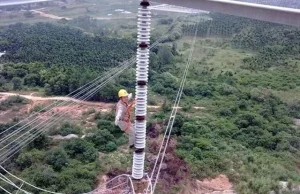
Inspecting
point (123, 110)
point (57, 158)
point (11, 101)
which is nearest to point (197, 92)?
point (11, 101)

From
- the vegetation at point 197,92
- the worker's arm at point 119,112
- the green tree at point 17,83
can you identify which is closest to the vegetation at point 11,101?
the vegetation at point 197,92

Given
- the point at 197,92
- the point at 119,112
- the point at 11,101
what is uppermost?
the point at 119,112

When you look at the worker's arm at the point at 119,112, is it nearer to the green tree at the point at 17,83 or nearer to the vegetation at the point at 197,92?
the vegetation at the point at 197,92

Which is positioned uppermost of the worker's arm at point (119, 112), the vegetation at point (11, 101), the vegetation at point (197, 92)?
the worker's arm at point (119, 112)

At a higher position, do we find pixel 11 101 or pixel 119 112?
pixel 119 112

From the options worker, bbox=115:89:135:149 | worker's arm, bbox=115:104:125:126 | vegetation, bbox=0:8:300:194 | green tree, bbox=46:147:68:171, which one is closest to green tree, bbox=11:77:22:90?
vegetation, bbox=0:8:300:194

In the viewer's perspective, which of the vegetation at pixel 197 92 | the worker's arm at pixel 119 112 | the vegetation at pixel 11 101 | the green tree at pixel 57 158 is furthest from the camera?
the vegetation at pixel 11 101

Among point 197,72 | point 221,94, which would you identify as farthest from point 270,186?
point 197,72

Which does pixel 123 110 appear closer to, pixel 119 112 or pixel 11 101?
pixel 119 112

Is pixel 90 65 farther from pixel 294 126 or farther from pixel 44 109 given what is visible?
pixel 294 126

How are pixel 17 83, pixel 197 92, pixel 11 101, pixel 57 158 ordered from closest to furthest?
pixel 57 158, pixel 11 101, pixel 197 92, pixel 17 83

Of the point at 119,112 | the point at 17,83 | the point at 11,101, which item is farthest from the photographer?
the point at 17,83
